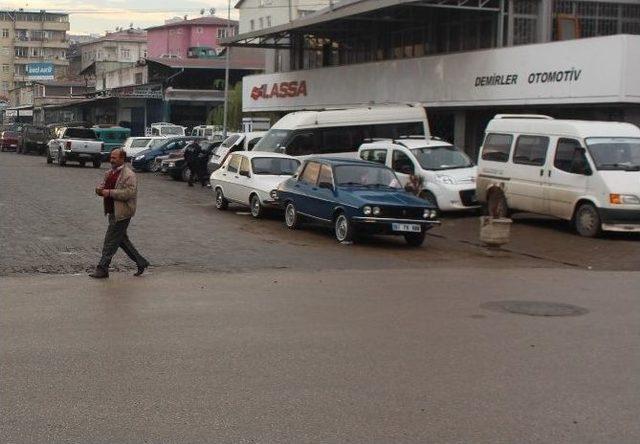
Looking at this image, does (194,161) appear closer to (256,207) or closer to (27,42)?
(256,207)

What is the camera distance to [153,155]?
132ft

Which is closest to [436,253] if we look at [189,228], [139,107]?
[189,228]

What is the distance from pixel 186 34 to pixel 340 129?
79.0 metres

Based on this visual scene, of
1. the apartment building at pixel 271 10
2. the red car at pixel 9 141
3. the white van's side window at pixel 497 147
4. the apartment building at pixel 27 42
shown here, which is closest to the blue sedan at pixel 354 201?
the white van's side window at pixel 497 147

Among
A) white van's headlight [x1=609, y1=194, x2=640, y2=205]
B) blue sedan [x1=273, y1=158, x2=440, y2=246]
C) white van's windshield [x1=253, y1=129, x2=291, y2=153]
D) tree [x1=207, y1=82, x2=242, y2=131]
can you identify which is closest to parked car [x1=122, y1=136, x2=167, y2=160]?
white van's windshield [x1=253, y1=129, x2=291, y2=153]

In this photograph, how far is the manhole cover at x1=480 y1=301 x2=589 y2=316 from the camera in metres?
10.5

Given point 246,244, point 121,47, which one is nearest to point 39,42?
point 121,47

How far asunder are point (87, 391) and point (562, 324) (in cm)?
526

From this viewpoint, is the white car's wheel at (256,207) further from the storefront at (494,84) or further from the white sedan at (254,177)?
the storefront at (494,84)

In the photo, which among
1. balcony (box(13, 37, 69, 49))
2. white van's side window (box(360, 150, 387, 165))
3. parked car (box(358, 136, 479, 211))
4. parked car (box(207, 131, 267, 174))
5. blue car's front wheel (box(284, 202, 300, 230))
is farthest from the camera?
balcony (box(13, 37, 69, 49))

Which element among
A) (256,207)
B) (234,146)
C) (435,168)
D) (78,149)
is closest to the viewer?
(256,207)

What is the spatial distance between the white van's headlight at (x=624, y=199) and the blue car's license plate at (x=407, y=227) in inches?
158

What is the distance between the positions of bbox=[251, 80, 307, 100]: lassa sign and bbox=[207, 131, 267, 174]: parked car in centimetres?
1202

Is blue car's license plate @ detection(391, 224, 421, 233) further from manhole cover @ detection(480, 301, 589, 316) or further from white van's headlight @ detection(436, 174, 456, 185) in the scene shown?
manhole cover @ detection(480, 301, 589, 316)
